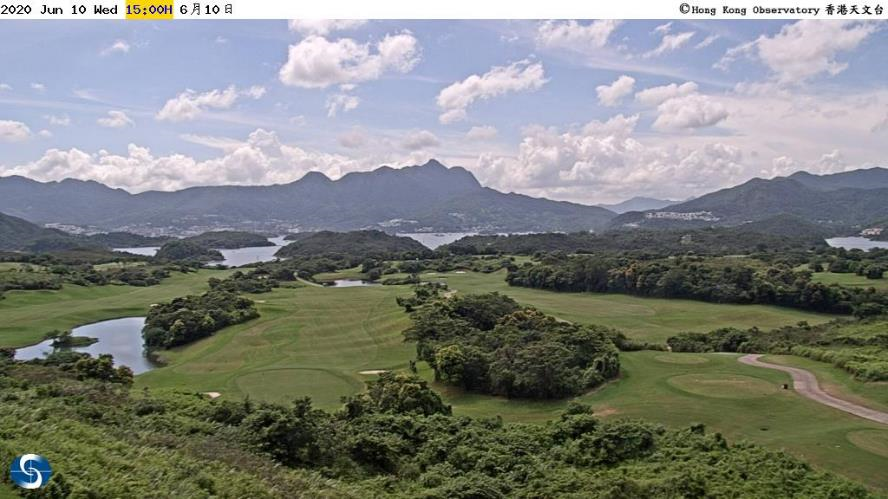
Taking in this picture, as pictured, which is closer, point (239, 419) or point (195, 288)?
point (239, 419)

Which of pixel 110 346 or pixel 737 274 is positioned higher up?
pixel 737 274

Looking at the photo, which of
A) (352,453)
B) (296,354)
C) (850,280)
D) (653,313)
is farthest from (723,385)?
(850,280)

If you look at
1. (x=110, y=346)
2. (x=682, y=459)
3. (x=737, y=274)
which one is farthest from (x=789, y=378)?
(x=110, y=346)

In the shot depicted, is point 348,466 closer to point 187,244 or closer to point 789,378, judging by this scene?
point 789,378

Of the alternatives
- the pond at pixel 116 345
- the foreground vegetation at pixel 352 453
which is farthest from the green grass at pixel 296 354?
the foreground vegetation at pixel 352 453

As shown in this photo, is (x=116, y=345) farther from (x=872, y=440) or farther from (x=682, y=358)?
(x=872, y=440)

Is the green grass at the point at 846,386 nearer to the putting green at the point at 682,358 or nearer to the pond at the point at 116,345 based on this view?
the putting green at the point at 682,358

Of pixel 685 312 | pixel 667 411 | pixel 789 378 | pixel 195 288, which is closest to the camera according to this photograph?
pixel 667 411
